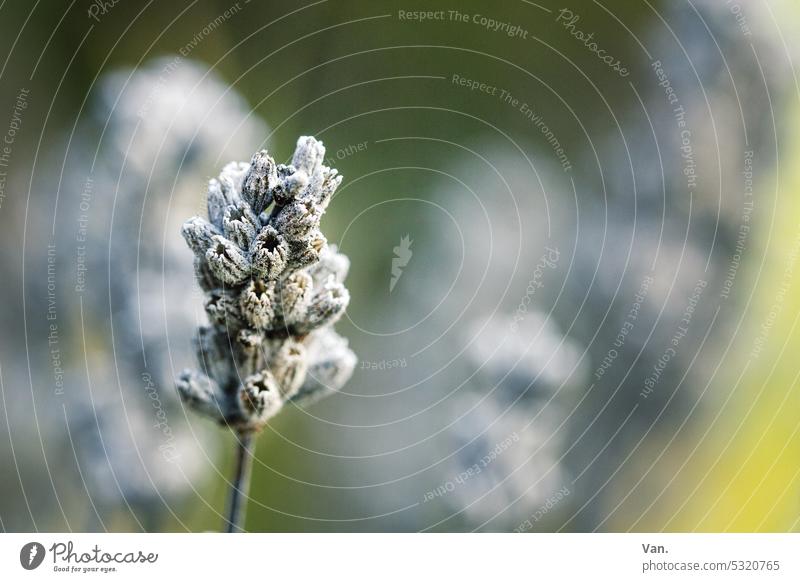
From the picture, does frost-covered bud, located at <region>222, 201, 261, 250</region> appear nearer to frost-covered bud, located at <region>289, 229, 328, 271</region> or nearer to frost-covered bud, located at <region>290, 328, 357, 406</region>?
frost-covered bud, located at <region>289, 229, 328, 271</region>

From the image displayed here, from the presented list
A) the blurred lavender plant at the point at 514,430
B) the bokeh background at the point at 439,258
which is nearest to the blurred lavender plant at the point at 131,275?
the bokeh background at the point at 439,258

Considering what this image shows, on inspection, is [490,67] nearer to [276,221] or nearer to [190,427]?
[190,427]

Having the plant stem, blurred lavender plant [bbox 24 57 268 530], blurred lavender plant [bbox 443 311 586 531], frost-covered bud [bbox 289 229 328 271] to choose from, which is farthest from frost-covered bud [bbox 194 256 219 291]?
blurred lavender plant [bbox 443 311 586 531]

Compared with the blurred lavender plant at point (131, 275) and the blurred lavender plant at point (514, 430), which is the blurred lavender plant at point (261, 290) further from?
the blurred lavender plant at point (514, 430)

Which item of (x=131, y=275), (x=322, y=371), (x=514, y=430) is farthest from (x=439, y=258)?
(x=322, y=371)

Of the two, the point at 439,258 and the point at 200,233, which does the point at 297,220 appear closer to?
the point at 200,233

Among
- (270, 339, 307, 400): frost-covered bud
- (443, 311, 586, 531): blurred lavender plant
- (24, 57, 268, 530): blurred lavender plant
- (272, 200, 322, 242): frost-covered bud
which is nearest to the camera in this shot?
(272, 200, 322, 242): frost-covered bud
